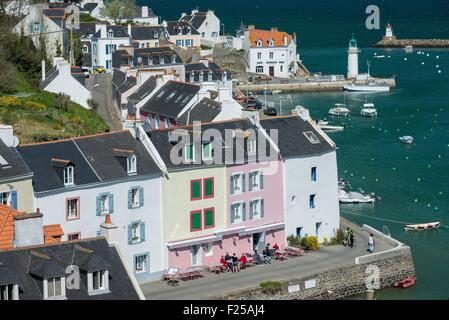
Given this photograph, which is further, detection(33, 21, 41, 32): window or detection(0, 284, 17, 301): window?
detection(33, 21, 41, 32): window

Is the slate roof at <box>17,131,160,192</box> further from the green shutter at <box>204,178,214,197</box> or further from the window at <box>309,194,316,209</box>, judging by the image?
the window at <box>309,194,316,209</box>

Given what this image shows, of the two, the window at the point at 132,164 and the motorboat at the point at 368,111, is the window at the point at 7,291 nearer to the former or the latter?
the window at the point at 132,164

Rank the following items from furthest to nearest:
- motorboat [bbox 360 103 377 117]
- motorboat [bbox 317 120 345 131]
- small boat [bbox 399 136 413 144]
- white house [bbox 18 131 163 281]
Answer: motorboat [bbox 360 103 377 117] → motorboat [bbox 317 120 345 131] → small boat [bbox 399 136 413 144] → white house [bbox 18 131 163 281]

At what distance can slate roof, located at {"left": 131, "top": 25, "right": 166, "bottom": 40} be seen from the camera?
110 metres

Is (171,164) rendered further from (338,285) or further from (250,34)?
(250,34)

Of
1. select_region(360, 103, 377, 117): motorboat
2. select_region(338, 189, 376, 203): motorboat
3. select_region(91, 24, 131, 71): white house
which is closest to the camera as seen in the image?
select_region(338, 189, 376, 203): motorboat

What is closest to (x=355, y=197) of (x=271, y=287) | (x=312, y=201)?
(x=312, y=201)

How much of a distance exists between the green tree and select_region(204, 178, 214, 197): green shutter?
80.6m

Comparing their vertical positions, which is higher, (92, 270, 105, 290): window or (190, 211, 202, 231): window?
(92, 270, 105, 290): window

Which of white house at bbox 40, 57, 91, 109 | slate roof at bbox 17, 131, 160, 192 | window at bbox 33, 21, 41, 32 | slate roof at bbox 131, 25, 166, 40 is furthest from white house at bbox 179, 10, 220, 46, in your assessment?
slate roof at bbox 17, 131, 160, 192

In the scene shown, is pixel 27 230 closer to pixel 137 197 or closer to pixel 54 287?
pixel 54 287

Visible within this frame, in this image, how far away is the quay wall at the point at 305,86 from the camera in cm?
11731

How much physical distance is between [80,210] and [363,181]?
1238 inches
